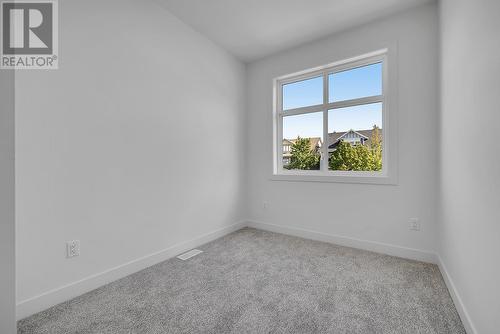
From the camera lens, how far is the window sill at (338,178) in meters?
2.44

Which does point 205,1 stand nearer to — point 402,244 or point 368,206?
point 368,206

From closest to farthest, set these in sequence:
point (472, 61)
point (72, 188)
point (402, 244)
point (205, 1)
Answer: point (472, 61) → point (72, 188) → point (205, 1) → point (402, 244)

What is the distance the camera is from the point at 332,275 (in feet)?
6.48

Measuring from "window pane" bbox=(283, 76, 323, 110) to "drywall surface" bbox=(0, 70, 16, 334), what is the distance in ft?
9.51

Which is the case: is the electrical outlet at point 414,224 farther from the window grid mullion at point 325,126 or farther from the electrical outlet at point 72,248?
the electrical outlet at point 72,248

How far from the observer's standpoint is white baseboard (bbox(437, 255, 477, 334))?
1.26 m

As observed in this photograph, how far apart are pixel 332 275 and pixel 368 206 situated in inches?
38.5

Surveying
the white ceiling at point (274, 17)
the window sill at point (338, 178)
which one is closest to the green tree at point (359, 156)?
the window sill at point (338, 178)

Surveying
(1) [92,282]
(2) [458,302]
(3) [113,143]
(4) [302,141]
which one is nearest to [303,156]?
(4) [302,141]

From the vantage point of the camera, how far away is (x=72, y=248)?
1.66 meters

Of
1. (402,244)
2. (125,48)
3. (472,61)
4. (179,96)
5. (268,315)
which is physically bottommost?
(268,315)

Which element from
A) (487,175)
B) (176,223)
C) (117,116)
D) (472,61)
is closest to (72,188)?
(117,116)

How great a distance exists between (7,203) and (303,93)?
310cm

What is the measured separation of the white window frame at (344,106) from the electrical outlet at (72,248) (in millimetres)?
2298
